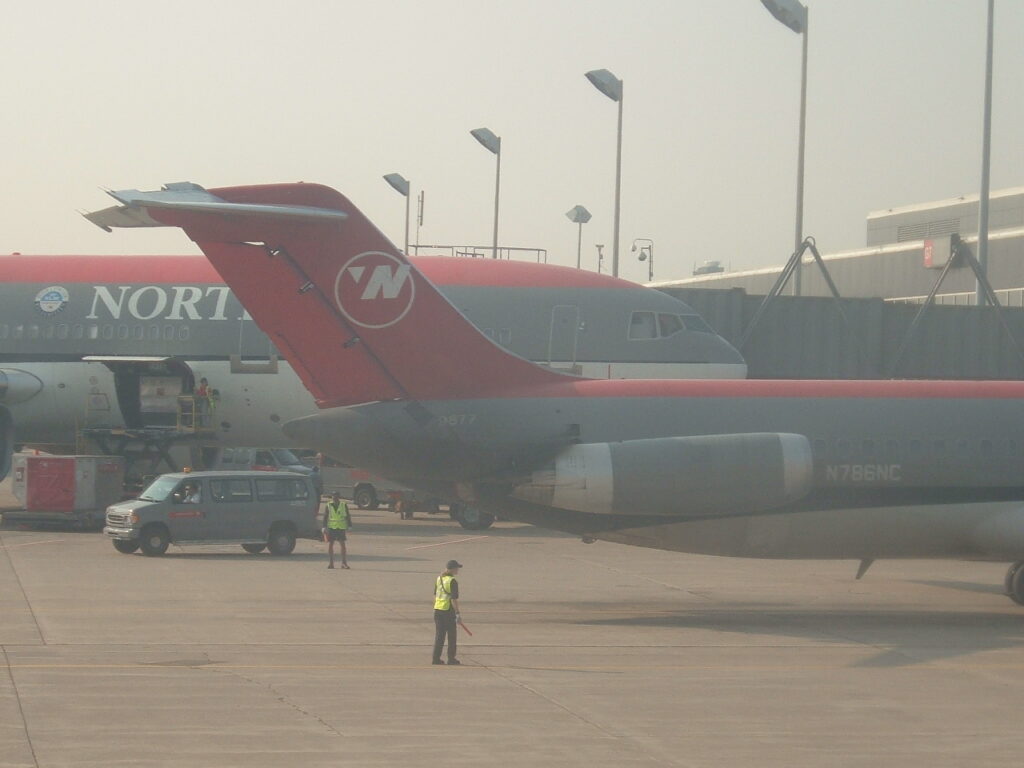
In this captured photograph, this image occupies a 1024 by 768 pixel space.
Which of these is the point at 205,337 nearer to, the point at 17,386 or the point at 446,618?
the point at 17,386

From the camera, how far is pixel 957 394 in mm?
25141

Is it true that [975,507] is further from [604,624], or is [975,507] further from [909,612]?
[604,624]

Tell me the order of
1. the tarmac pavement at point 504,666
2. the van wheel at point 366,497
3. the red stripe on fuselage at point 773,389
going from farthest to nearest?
the van wheel at point 366,497 → the red stripe on fuselage at point 773,389 → the tarmac pavement at point 504,666

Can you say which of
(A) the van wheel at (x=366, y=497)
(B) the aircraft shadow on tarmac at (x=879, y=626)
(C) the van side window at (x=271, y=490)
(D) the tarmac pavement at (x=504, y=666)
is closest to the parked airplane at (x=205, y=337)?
(C) the van side window at (x=271, y=490)

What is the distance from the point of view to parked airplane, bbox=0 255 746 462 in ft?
122

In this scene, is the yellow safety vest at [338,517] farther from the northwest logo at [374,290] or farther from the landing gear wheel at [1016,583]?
the landing gear wheel at [1016,583]

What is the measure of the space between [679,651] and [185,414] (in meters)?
21.3

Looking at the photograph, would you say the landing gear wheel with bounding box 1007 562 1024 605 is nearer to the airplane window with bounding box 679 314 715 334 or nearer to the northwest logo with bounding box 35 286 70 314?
the airplane window with bounding box 679 314 715 334

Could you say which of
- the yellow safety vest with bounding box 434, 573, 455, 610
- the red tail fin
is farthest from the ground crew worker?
the yellow safety vest with bounding box 434, 573, 455, 610

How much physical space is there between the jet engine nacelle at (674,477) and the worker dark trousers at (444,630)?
4.47 metres

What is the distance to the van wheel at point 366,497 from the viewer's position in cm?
4934

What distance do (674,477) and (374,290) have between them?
5921 millimetres

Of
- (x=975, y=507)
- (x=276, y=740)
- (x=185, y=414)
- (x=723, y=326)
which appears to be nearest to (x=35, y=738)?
(x=276, y=740)

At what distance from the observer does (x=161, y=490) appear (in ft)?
105
